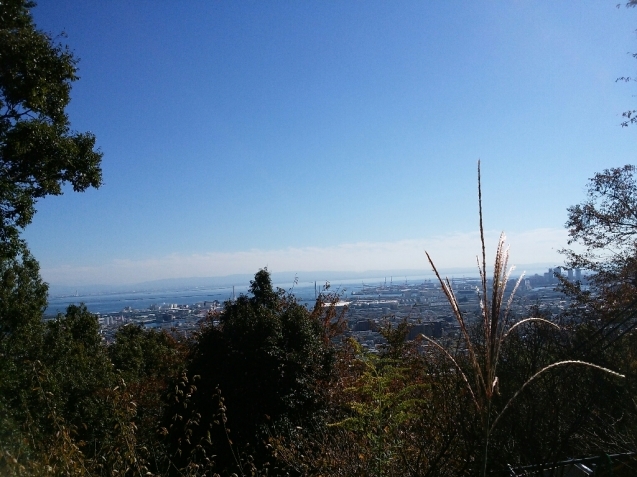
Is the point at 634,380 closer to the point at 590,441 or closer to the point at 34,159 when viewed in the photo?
the point at 590,441

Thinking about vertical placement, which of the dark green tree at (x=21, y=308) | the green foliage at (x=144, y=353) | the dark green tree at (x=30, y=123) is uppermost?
the dark green tree at (x=30, y=123)

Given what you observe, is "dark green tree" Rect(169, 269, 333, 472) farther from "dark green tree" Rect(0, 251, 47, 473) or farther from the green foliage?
the green foliage

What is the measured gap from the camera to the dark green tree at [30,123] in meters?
6.30

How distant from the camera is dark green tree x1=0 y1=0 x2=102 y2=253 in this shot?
6301mm

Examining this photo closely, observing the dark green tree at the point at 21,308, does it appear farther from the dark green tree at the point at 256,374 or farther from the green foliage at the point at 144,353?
the dark green tree at the point at 256,374

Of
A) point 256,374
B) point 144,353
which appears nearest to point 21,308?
point 144,353

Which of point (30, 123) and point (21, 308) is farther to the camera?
point (21, 308)

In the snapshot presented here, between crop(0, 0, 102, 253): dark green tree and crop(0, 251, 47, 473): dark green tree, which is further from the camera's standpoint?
crop(0, 251, 47, 473): dark green tree

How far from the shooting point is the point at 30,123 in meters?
6.52

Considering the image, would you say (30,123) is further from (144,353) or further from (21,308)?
(144,353)

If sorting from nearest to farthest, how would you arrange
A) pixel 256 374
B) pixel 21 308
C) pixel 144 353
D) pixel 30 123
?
pixel 30 123 < pixel 256 374 < pixel 21 308 < pixel 144 353

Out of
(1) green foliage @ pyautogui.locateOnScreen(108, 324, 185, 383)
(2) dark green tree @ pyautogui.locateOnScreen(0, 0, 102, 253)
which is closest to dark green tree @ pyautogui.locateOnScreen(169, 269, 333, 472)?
(2) dark green tree @ pyautogui.locateOnScreen(0, 0, 102, 253)

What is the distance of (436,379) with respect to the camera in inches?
148

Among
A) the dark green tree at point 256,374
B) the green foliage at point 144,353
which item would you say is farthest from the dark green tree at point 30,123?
the green foliage at point 144,353
